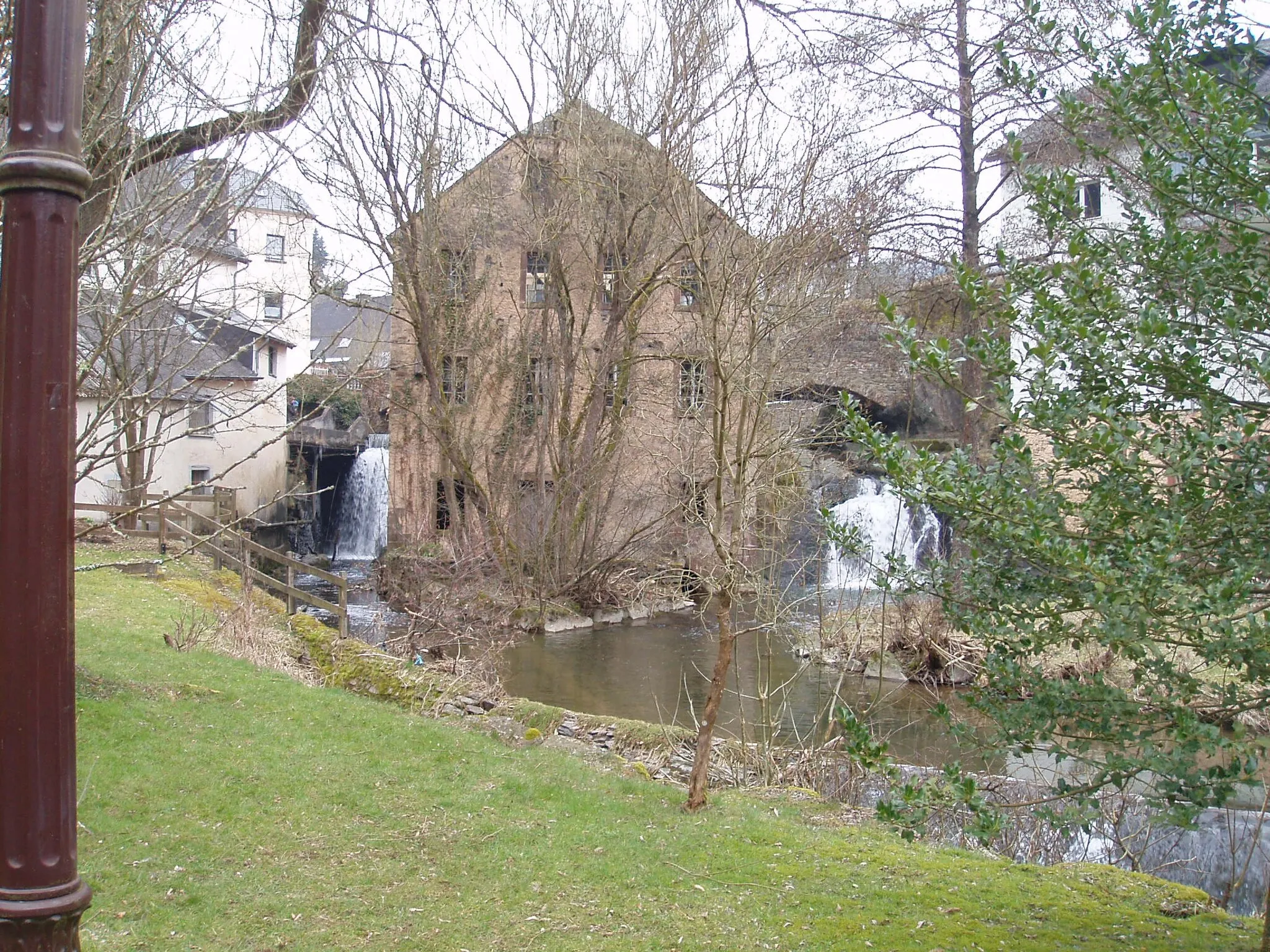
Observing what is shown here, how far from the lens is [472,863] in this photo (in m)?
6.13

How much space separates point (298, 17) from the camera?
6.65 m

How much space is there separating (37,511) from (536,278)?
22.0 m

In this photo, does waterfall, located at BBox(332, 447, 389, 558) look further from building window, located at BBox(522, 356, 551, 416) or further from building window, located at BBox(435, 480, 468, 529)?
building window, located at BBox(522, 356, 551, 416)

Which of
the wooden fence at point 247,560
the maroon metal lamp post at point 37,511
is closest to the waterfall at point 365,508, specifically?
the wooden fence at point 247,560

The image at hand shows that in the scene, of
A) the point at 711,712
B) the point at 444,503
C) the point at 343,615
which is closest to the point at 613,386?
the point at 444,503

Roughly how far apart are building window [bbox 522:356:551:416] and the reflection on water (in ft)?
18.9

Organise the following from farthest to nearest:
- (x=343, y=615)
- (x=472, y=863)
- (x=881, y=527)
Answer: (x=881, y=527)
(x=343, y=615)
(x=472, y=863)

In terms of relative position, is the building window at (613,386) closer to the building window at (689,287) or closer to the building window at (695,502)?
the building window at (689,287)

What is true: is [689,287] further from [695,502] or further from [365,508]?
[365,508]

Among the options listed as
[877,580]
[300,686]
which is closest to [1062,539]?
[877,580]

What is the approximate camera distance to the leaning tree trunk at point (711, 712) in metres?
7.77

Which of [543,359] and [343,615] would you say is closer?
[343,615]

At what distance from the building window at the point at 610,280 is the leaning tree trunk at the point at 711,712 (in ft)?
44.2

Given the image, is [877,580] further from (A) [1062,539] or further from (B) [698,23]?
(B) [698,23]
